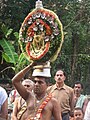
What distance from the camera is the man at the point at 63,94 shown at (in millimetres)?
7922

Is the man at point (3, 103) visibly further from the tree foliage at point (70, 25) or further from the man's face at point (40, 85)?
the tree foliage at point (70, 25)

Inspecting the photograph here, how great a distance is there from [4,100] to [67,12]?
12.5m

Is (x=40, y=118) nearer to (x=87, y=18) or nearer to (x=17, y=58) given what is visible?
(x=17, y=58)

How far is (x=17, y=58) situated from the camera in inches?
554

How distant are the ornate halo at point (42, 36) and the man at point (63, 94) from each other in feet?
9.87

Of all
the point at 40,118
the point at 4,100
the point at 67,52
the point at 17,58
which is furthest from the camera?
the point at 67,52

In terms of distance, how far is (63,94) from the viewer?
8016 mm

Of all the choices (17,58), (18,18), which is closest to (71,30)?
(18,18)

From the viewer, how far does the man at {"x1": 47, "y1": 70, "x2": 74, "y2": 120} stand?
7922mm

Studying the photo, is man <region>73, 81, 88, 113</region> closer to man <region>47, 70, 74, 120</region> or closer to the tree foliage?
man <region>47, 70, 74, 120</region>

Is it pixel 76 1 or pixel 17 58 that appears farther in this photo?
pixel 76 1

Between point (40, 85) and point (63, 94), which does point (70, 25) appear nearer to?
point (63, 94)

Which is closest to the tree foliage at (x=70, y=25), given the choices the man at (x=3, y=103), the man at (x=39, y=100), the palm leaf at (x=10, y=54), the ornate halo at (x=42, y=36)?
the palm leaf at (x=10, y=54)

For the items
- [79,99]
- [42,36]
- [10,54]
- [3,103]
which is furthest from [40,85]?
[10,54]
